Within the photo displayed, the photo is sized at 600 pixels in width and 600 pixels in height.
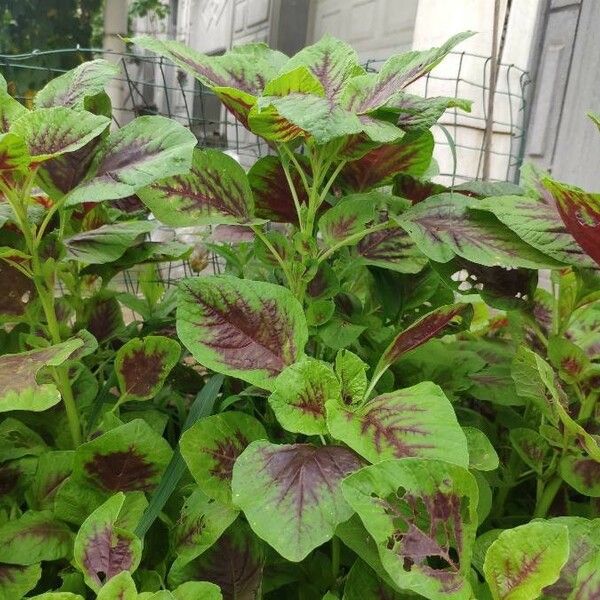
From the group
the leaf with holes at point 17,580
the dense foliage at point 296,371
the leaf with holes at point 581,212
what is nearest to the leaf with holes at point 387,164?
the dense foliage at point 296,371

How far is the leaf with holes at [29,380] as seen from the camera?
36 centimetres

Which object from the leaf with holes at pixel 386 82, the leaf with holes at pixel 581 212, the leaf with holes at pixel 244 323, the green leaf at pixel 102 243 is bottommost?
the leaf with holes at pixel 244 323

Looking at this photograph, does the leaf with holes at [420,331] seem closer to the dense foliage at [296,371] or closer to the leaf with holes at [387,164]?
the dense foliage at [296,371]

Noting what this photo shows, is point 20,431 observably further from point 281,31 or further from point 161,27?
point 161,27

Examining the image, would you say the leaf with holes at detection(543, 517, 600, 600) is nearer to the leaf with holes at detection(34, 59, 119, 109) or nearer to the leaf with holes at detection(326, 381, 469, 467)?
the leaf with holes at detection(326, 381, 469, 467)

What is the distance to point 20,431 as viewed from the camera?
1.62 ft

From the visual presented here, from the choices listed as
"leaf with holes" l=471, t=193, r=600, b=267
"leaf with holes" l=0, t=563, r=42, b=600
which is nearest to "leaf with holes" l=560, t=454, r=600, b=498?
"leaf with holes" l=471, t=193, r=600, b=267

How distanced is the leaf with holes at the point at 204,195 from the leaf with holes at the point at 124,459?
14 centimetres

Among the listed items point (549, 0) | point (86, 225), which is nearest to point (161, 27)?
point (549, 0)

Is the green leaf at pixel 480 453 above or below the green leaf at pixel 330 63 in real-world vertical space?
below

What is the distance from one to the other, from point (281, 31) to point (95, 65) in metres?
3.42

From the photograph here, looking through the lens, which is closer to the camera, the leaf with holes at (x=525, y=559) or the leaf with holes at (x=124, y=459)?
the leaf with holes at (x=525, y=559)

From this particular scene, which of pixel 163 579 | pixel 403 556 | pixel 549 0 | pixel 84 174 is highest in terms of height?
pixel 549 0

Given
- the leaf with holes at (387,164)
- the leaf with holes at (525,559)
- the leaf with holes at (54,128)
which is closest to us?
the leaf with holes at (525,559)
